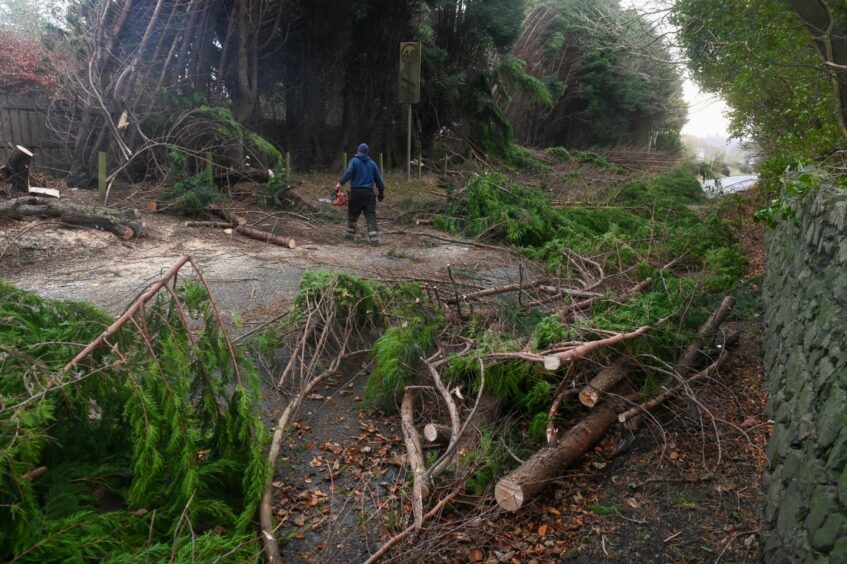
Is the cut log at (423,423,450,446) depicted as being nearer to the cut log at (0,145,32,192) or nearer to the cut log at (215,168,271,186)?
the cut log at (0,145,32,192)

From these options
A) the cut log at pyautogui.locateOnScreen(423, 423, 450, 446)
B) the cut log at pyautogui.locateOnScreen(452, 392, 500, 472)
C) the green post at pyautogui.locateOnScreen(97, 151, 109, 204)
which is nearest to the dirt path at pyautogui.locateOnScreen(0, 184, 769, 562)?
the cut log at pyautogui.locateOnScreen(423, 423, 450, 446)

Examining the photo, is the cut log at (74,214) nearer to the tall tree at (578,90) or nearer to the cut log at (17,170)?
the cut log at (17,170)

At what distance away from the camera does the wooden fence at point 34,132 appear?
40.8 feet

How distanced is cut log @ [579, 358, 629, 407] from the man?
20.6 feet

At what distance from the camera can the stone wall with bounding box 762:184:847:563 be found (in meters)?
2.48

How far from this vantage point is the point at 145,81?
1213 cm

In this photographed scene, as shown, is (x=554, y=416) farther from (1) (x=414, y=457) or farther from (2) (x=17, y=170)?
(2) (x=17, y=170)

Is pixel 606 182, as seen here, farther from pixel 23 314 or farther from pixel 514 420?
pixel 23 314

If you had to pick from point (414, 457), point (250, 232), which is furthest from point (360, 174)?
point (414, 457)

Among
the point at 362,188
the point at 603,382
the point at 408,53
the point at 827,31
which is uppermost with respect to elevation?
the point at 408,53

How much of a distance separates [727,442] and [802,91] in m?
5.60

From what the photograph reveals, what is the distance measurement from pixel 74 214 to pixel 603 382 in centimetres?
782

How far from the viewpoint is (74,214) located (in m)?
8.72

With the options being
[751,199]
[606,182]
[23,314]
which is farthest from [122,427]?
[606,182]
